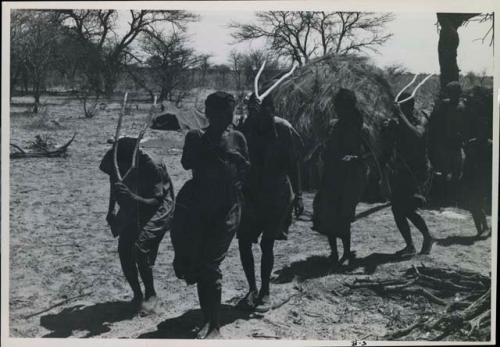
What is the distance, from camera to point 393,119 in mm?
5246

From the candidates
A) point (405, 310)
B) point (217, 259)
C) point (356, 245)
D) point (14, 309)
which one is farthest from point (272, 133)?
point (14, 309)

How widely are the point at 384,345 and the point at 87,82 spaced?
3.55 metres

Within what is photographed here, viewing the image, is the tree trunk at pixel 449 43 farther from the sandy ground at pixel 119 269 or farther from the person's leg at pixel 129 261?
the person's leg at pixel 129 261

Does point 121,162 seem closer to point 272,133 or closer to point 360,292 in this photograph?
point 272,133

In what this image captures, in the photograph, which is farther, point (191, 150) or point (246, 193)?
point (246, 193)

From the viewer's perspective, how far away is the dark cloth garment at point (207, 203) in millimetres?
4121

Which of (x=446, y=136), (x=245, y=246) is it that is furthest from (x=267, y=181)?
(x=446, y=136)

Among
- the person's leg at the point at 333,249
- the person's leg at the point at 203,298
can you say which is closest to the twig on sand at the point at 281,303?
the person's leg at the point at 333,249

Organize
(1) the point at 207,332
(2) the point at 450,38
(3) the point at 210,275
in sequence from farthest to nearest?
(2) the point at 450,38, (1) the point at 207,332, (3) the point at 210,275

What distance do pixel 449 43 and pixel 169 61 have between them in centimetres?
253

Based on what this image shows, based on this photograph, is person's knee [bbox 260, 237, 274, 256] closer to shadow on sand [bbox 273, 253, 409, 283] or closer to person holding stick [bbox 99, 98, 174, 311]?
shadow on sand [bbox 273, 253, 409, 283]

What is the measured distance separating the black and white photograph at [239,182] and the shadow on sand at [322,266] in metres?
0.02

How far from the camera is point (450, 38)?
5.02 meters

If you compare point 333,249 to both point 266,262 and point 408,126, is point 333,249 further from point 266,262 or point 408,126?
point 408,126
